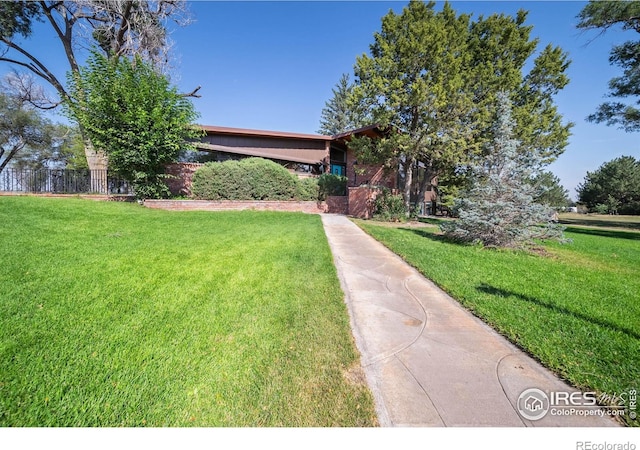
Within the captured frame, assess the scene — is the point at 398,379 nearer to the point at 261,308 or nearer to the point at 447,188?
the point at 261,308

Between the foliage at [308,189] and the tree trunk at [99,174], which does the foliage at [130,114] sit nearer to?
the tree trunk at [99,174]

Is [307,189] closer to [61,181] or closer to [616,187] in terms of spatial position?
[61,181]

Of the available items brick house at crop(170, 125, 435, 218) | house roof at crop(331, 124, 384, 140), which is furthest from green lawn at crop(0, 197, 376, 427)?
house roof at crop(331, 124, 384, 140)

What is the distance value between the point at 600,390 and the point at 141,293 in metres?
4.35

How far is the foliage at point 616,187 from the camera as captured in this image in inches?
1153

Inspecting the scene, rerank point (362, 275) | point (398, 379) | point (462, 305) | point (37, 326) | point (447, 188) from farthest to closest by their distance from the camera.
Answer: point (447, 188), point (362, 275), point (462, 305), point (37, 326), point (398, 379)

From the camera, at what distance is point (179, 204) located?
12.4 metres

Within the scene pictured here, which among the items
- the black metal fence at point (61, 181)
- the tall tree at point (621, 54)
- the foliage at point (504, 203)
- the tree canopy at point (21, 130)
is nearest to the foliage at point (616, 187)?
the tall tree at point (621, 54)

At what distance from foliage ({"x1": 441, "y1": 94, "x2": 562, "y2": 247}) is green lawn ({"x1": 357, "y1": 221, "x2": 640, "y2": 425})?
70cm

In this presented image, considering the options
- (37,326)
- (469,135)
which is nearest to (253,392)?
(37,326)

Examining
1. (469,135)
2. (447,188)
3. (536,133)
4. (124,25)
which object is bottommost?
(447,188)

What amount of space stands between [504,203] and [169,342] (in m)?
7.79

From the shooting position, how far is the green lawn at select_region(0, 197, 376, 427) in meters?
1.54

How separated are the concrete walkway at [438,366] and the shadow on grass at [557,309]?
734 mm
